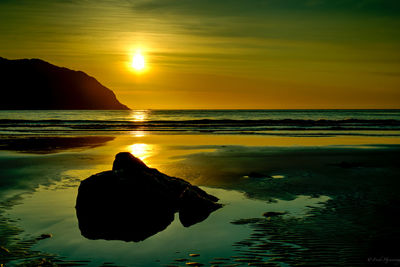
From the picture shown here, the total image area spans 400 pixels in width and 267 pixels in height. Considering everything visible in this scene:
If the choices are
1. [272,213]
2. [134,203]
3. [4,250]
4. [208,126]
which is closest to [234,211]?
[272,213]

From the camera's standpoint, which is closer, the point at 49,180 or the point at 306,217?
the point at 306,217

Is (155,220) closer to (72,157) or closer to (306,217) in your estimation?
(306,217)

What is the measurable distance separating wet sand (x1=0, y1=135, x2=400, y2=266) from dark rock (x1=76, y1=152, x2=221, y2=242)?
385mm

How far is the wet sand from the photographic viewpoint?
549cm

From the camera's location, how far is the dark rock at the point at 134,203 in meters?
7.35

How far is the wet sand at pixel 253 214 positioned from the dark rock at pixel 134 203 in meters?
0.38

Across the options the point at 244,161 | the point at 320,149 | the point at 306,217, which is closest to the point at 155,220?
the point at 306,217

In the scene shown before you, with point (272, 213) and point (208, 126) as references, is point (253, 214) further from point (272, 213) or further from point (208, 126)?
point (208, 126)

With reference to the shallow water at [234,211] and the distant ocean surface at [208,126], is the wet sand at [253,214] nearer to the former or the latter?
the shallow water at [234,211]

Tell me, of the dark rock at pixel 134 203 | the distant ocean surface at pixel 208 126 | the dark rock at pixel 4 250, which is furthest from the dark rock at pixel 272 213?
the distant ocean surface at pixel 208 126

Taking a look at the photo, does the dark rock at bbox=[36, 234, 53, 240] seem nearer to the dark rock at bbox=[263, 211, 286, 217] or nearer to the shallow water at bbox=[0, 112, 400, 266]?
the shallow water at bbox=[0, 112, 400, 266]

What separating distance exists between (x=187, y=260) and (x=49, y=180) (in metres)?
7.78

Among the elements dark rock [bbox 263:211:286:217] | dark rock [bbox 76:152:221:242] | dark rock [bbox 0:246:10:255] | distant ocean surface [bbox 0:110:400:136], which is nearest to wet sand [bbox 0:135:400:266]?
dark rock [bbox 0:246:10:255]

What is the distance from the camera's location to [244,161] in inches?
627
